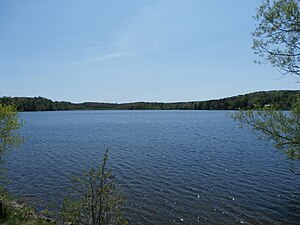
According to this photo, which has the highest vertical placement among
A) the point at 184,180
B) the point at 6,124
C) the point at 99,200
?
the point at 6,124

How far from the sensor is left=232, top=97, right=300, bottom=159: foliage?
10930 mm

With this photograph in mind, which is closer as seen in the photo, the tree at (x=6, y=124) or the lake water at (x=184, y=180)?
the tree at (x=6, y=124)

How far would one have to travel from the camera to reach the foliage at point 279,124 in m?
10.9

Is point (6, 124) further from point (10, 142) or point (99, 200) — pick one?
point (99, 200)

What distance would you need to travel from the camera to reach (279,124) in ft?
37.8

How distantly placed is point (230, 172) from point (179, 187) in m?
6.14

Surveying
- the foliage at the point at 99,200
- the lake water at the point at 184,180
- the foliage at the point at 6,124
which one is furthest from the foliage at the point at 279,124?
the foliage at the point at 6,124

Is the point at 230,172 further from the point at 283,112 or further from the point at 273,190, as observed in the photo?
the point at 283,112

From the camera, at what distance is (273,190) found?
64.9ft

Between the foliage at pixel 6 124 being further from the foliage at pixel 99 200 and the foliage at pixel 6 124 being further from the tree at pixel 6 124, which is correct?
the foliage at pixel 99 200

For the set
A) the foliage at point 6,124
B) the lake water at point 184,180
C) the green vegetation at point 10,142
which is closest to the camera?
the green vegetation at point 10,142

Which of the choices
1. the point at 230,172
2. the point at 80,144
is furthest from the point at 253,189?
the point at 80,144

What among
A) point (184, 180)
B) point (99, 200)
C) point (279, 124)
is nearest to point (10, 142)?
point (99, 200)

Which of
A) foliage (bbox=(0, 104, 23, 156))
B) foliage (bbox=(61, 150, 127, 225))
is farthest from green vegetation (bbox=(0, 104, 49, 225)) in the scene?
foliage (bbox=(61, 150, 127, 225))
